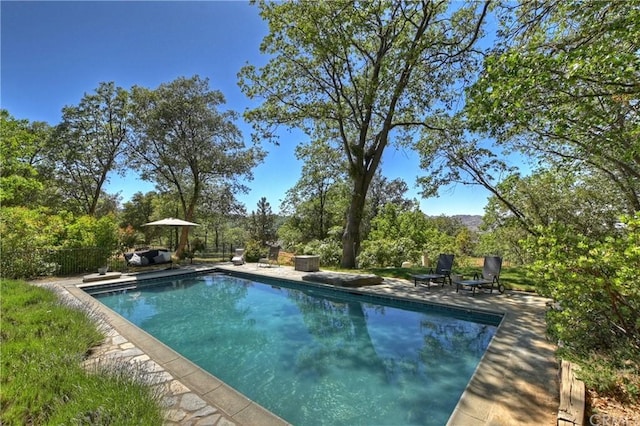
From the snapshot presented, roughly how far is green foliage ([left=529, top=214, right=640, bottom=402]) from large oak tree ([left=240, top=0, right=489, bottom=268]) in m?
8.51

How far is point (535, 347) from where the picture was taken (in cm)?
410

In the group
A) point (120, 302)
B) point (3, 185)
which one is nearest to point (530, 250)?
point (120, 302)

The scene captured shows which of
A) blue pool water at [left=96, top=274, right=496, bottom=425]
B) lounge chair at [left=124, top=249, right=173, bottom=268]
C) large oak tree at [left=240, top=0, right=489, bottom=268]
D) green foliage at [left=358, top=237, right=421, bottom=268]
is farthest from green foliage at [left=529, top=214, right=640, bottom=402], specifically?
lounge chair at [left=124, top=249, right=173, bottom=268]

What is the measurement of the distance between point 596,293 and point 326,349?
3.82 meters

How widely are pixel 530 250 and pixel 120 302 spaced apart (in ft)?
32.0

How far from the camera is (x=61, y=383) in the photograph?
2799mm

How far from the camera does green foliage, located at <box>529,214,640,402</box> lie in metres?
2.41

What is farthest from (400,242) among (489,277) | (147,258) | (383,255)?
(147,258)

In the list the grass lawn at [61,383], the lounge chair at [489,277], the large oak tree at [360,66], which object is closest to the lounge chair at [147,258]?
the large oak tree at [360,66]

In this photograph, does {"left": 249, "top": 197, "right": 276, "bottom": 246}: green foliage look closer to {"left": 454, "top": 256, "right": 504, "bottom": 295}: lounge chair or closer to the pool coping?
the pool coping

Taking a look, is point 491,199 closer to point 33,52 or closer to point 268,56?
point 268,56

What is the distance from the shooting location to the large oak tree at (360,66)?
1051 cm

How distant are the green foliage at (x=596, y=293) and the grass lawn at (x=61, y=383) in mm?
3820

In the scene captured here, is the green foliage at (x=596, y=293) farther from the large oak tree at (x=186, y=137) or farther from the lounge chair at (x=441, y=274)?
the large oak tree at (x=186, y=137)
